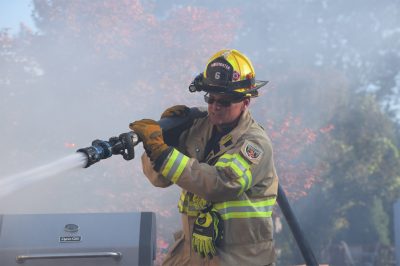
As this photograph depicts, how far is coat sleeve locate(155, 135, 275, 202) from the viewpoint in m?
2.76

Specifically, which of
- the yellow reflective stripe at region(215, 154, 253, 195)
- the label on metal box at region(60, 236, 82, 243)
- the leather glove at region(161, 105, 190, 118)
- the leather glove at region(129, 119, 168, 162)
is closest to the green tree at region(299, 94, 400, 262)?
the leather glove at region(161, 105, 190, 118)

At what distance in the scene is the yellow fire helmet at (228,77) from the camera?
2.99 metres

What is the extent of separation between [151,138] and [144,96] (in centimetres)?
534

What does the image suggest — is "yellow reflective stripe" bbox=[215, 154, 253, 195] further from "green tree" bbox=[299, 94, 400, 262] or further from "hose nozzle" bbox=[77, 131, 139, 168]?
"green tree" bbox=[299, 94, 400, 262]

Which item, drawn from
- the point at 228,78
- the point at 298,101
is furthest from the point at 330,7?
the point at 228,78

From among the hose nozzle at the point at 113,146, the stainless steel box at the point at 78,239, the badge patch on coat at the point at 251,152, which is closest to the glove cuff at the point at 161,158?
the hose nozzle at the point at 113,146

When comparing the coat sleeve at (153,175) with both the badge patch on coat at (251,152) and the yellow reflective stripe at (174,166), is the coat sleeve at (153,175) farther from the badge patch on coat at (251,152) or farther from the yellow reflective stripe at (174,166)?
the badge patch on coat at (251,152)

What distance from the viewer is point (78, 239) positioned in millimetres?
3258

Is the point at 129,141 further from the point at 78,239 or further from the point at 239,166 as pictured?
the point at 78,239

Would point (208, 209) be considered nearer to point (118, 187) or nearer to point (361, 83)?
point (118, 187)

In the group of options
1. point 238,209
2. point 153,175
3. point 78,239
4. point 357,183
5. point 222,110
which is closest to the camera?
point 238,209

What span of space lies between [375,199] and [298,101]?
10.5 ft

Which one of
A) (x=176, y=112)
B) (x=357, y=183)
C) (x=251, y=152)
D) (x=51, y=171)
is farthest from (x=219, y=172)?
(x=357, y=183)

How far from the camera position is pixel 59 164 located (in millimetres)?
Answer: 2676
